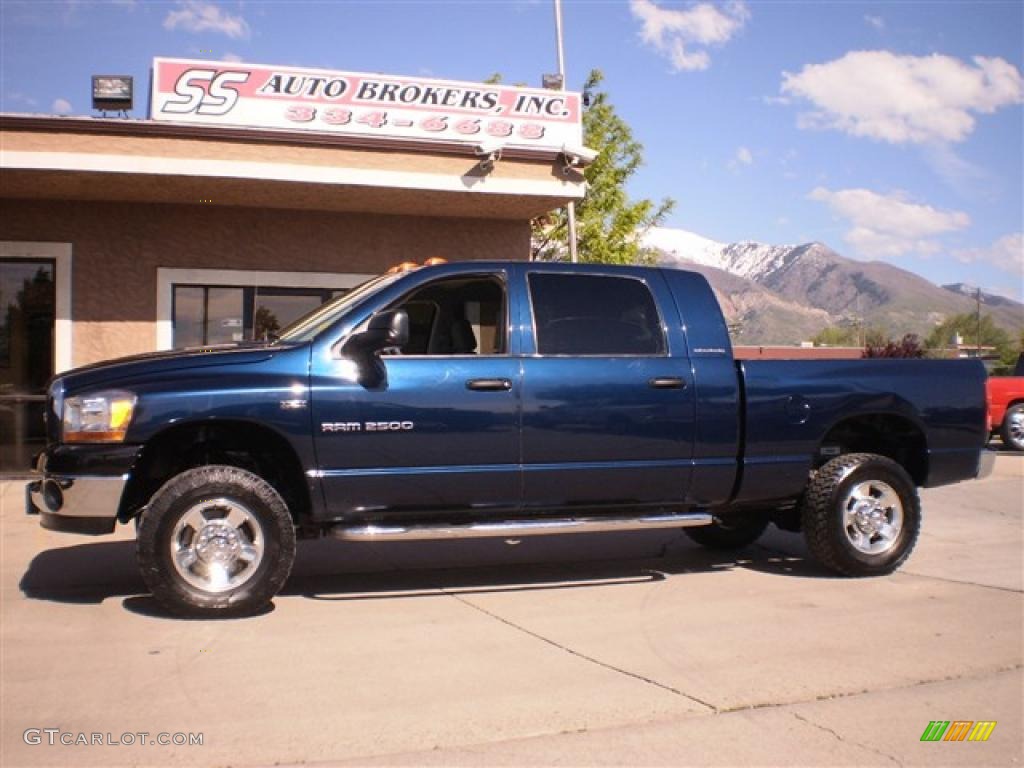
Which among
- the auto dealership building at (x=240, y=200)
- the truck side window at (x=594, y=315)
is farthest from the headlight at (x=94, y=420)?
the auto dealership building at (x=240, y=200)

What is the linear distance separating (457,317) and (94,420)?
2248mm

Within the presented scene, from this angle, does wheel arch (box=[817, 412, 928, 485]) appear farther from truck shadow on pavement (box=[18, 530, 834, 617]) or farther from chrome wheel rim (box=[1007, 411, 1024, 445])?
chrome wheel rim (box=[1007, 411, 1024, 445])

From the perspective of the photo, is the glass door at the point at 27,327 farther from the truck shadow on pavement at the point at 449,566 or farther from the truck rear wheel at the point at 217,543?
the truck rear wheel at the point at 217,543

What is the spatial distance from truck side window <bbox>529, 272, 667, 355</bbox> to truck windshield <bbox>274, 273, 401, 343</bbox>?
950mm

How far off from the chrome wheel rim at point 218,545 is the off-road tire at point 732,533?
357cm

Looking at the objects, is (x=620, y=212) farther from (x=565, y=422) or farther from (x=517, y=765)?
(x=517, y=765)

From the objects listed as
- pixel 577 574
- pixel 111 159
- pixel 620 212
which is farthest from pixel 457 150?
pixel 620 212

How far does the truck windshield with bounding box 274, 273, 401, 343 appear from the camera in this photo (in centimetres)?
586

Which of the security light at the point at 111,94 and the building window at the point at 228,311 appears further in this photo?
the building window at the point at 228,311

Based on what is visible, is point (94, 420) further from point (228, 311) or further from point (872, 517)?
point (228, 311)

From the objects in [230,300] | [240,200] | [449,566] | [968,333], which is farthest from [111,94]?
[968,333]

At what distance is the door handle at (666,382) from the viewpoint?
6.13m

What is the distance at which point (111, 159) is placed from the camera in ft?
33.9

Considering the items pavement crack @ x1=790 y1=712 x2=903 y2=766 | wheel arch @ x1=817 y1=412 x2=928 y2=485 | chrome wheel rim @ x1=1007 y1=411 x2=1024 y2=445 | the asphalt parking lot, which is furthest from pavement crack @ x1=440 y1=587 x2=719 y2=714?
chrome wheel rim @ x1=1007 y1=411 x2=1024 y2=445
